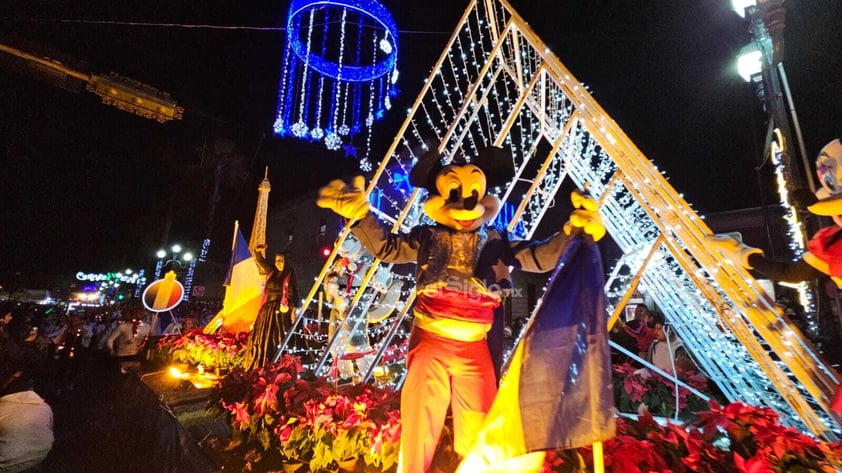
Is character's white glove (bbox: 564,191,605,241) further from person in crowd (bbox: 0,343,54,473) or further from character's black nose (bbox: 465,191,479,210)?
person in crowd (bbox: 0,343,54,473)

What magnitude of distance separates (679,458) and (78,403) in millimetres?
10092

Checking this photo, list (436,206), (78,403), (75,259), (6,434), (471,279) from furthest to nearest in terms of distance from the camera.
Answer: (75,259), (78,403), (6,434), (436,206), (471,279)

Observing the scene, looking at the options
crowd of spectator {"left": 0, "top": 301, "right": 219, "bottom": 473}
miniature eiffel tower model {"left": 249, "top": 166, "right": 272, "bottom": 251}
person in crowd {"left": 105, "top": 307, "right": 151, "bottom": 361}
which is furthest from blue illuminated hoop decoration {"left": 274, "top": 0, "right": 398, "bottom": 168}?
person in crowd {"left": 105, "top": 307, "right": 151, "bottom": 361}

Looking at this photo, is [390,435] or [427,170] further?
[427,170]

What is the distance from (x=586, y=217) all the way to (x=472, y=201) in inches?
30.3

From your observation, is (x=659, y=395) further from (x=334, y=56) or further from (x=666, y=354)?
(x=334, y=56)

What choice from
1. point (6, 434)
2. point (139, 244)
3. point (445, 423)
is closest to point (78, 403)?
point (6, 434)

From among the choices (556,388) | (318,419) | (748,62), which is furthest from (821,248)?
(748,62)

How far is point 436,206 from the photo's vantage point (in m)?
2.73

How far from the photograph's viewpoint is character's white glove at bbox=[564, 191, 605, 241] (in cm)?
224

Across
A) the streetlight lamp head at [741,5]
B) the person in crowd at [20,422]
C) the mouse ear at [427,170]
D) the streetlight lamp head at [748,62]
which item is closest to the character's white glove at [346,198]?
the mouse ear at [427,170]

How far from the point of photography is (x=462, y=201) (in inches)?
105

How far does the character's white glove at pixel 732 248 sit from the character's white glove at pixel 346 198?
2519mm

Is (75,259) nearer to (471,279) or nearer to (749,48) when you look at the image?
(471,279)
